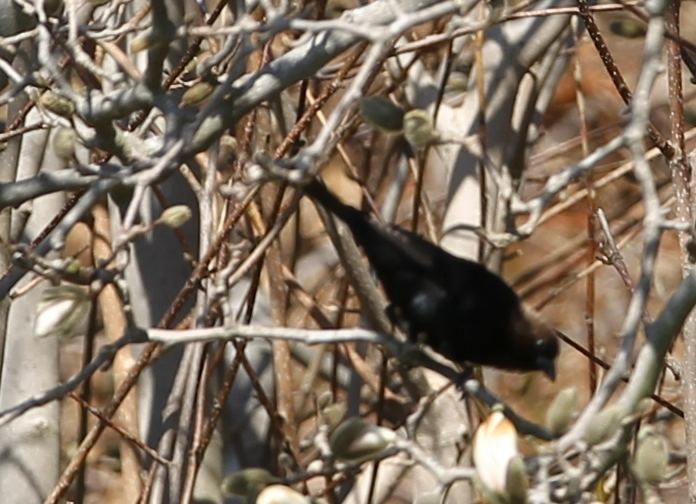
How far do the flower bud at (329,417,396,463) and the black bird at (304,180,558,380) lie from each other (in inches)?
33.7

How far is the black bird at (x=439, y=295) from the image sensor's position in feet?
8.77

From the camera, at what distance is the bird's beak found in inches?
Answer: 112

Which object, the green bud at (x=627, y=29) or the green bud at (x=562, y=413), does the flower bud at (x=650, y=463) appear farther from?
the green bud at (x=627, y=29)

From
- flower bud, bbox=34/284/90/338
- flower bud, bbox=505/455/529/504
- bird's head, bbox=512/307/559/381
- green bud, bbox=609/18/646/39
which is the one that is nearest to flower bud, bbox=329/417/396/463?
flower bud, bbox=505/455/529/504

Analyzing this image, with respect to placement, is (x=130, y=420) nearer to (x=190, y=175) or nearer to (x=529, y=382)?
(x=190, y=175)

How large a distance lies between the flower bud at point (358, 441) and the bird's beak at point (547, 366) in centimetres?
109

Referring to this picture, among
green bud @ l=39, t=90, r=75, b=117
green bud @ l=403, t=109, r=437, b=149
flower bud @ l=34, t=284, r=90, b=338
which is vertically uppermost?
green bud @ l=39, t=90, r=75, b=117

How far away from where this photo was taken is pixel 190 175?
3.19 meters

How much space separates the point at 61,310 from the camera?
182 cm

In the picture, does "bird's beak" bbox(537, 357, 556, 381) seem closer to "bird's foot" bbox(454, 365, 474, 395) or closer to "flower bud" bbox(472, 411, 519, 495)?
"bird's foot" bbox(454, 365, 474, 395)

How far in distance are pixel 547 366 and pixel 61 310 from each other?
4.17 ft

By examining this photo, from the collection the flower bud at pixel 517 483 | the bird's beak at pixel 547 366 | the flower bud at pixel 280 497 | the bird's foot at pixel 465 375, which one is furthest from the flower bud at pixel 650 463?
the bird's beak at pixel 547 366

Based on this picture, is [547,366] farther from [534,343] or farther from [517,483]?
[517,483]

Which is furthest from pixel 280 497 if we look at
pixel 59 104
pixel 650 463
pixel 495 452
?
pixel 59 104
